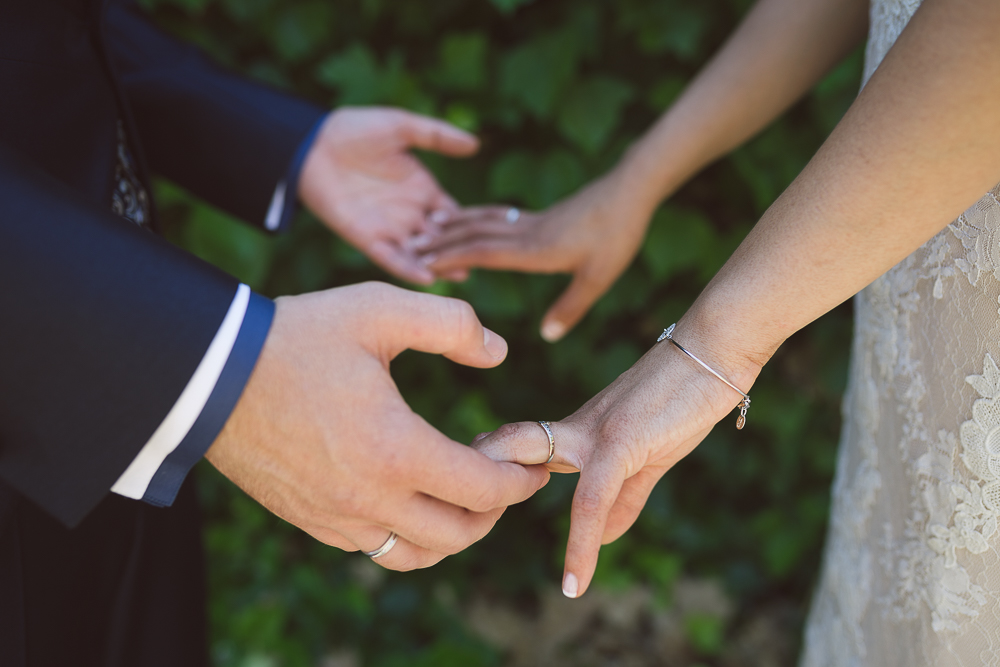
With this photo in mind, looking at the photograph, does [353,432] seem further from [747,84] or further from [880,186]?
[747,84]

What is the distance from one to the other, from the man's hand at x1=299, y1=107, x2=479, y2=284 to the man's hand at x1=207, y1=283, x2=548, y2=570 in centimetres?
86

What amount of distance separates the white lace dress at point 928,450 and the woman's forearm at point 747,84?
0.23 m

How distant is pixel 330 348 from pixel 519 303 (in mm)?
1222

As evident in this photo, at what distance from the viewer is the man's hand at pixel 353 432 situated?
765mm

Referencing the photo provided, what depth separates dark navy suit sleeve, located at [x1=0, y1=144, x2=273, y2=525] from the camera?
0.69 metres

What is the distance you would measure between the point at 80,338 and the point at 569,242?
1.04 metres

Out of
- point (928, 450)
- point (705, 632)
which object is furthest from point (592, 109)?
point (705, 632)

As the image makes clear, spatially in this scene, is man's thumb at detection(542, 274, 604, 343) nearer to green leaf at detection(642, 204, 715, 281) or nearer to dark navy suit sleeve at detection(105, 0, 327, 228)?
green leaf at detection(642, 204, 715, 281)

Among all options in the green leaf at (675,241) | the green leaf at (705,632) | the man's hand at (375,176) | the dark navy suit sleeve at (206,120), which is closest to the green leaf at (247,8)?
the dark navy suit sleeve at (206,120)

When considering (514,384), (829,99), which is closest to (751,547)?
(514,384)

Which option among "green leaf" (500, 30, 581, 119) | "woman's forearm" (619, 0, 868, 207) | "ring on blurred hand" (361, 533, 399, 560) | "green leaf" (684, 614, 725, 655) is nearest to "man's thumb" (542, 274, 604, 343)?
"woman's forearm" (619, 0, 868, 207)

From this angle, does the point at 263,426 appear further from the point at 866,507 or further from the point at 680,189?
the point at 680,189

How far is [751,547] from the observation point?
246 centimetres

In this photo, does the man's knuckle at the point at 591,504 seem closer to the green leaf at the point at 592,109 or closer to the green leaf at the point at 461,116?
the green leaf at the point at 592,109
